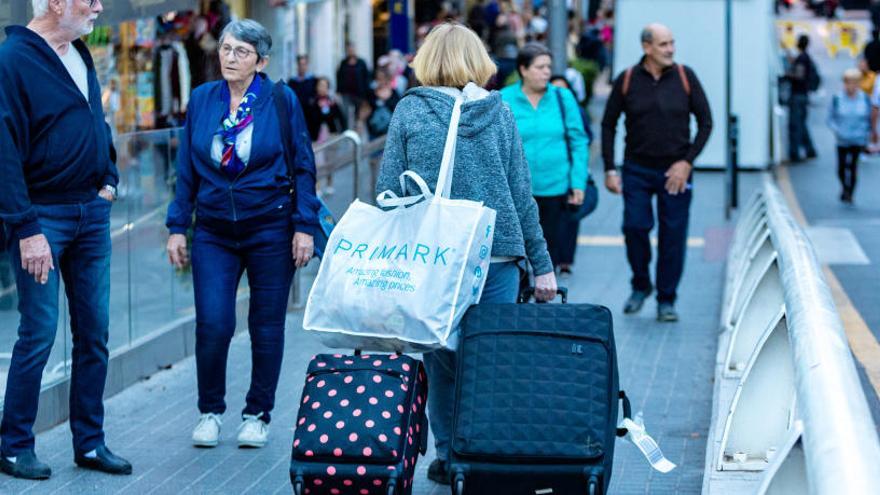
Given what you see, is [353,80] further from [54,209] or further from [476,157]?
[476,157]

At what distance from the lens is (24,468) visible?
19.8 feet

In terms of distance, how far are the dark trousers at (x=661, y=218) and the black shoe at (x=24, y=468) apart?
496 cm

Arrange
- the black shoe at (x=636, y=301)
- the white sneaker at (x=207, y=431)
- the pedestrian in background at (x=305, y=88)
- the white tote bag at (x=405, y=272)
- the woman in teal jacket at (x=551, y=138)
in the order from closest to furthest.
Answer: the white tote bag at (x=405, y=272)
the white sneaker at (x=207, y=431)
the woman in teal jacket at (x=551, y=138)
the black shoe at (x=636, y=301)
the pedestrian in background at (x=305, y=88)

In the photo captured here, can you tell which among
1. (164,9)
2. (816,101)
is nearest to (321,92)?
(164,9)

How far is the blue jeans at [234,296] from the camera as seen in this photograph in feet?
21.1

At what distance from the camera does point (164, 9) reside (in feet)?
32.7

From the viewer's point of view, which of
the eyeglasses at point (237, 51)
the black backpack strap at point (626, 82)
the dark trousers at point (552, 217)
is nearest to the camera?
the eyeglasses at point (237, 51)

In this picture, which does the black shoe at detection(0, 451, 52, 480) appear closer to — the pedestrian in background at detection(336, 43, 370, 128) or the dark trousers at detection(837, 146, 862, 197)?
the dark trousers at detection(837, 146, 862, 197)

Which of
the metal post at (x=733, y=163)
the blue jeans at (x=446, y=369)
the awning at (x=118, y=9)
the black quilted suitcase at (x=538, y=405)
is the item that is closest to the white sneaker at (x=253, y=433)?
the blue jeans at (x=446, y=369)

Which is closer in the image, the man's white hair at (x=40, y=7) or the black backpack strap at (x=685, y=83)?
the man's white hair at (x=40, y=7)

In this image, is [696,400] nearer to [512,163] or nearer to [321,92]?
[512,163]

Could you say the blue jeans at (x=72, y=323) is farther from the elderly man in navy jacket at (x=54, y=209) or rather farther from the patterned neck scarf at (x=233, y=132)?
the patterned neck scarf at (x=233, y=132)

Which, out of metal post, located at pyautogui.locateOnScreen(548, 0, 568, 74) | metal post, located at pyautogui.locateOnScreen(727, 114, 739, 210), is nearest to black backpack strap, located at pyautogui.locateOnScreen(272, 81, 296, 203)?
metal post, located at pyautogui.locateOnScreen(727, 114, 739, 210)

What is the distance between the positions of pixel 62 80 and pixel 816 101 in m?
35.6
